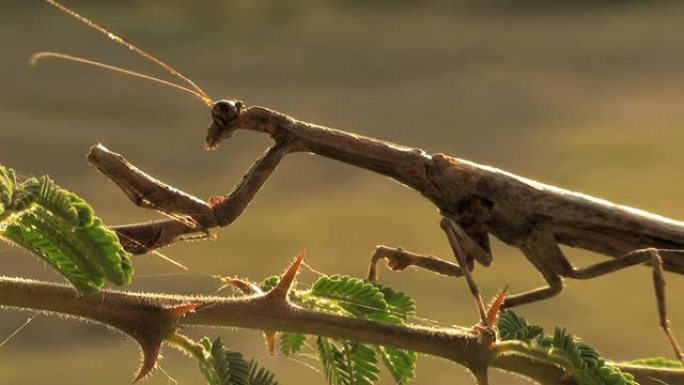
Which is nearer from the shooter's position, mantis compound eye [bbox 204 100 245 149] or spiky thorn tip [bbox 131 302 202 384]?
spiky thorn tip [bbox 131 302 202 384]

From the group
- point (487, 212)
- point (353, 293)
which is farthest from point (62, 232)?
point (487, 212)

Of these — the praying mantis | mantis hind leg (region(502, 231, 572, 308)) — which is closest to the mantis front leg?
the praying mantis

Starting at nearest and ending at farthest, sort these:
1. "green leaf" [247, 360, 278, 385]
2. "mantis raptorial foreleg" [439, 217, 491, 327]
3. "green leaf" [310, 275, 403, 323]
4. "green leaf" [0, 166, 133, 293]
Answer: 1. "green leaf" [0, 166, 133, 293]
2. "green leaf" [247, 360, 278, 385]
3. "green leaf" [310, 275, 403, 323]
4. "mantis raptorial foreleg" [439, 217, 491, 327]

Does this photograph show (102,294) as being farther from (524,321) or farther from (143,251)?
(524,321)

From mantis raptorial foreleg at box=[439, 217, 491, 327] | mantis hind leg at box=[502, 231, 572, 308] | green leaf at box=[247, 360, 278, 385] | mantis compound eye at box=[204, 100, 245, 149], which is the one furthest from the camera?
mantis hind leg at box=[502, 231, 572, 308]

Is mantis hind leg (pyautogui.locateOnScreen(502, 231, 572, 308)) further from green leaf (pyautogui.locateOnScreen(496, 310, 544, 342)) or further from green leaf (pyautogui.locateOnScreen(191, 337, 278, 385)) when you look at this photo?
green leaf (pyautogui.locateOnScreen(191, 337, 278, 385))

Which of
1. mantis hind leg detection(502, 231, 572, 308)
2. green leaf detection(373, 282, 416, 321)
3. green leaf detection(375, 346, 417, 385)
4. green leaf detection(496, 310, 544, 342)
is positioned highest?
mantis hind leg detection(502, 231, 572, 308)

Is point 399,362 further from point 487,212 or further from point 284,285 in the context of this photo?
point 487,212

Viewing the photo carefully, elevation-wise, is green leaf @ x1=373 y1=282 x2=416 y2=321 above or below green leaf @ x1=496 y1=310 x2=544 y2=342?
above

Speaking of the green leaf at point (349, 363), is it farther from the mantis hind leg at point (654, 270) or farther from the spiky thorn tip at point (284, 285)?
the mantis hind leg at point (654, 270)

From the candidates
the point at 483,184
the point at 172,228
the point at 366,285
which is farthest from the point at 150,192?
the point at 483,184
